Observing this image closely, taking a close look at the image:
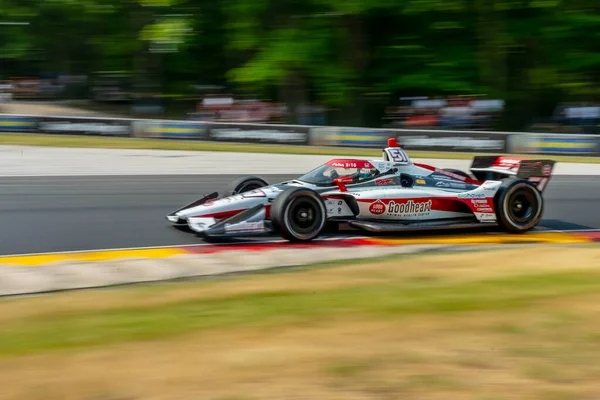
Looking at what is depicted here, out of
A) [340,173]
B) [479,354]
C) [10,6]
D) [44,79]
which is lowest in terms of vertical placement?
[479,354]

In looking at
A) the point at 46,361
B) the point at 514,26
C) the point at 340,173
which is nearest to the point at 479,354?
the point at 46,361

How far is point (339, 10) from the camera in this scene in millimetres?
26672

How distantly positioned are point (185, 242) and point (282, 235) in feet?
3.64

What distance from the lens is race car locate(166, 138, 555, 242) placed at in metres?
9.29

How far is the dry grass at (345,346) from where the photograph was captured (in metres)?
4.42

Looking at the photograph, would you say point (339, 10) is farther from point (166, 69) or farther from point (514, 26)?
point (166, 69)

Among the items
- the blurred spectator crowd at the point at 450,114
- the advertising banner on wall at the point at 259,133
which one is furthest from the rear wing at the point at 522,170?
the blurred spectator crowd at the point at 450,114

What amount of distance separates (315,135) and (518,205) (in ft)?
38.9

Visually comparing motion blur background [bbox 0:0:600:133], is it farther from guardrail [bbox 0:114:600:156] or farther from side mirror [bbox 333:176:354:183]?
side mirror [bbox 333:176:354:183]

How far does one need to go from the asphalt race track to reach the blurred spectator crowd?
7.78m

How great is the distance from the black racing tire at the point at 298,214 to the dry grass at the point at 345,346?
183cm

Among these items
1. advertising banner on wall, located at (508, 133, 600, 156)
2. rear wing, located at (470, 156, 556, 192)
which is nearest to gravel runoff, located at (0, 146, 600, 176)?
advertising banner on wall, located at (508, 133, 600, 156)

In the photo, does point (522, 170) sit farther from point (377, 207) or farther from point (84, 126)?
point (84, 126)

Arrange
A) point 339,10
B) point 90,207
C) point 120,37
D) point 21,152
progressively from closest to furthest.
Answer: point 90,207 → point 21,152 → point 339,10 → point 120,37
